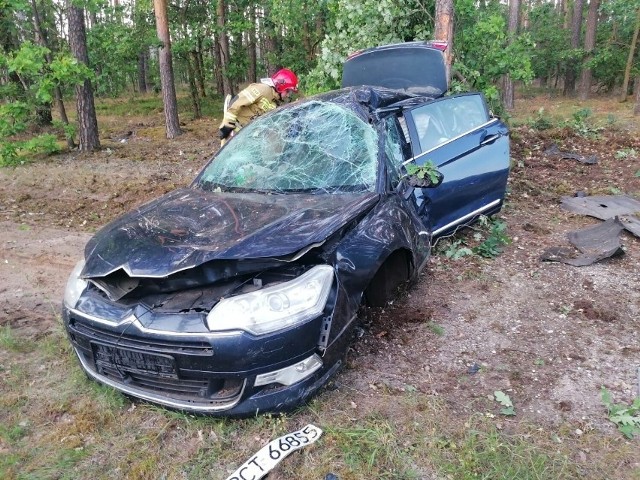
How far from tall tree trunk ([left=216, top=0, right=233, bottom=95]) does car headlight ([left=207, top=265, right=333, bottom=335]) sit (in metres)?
12.4

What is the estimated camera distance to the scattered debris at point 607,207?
567 cm

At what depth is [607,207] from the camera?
6039 mm

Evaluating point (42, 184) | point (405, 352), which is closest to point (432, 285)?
point (405, 352)

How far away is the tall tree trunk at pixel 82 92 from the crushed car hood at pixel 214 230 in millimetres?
8311

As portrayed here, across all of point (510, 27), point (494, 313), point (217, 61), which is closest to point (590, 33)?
point (510, 27)

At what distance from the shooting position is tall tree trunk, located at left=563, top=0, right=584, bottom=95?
2161cm

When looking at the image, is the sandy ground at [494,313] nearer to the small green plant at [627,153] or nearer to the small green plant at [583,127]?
the small green plant at [627,153]

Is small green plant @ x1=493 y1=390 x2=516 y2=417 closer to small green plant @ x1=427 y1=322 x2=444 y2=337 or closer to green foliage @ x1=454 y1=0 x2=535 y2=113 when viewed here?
small green plant @ x1=427 y1=322 x2=444 y2=337

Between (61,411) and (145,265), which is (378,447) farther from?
(61,411)

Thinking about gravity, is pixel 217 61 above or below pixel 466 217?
above

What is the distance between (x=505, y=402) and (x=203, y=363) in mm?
1692

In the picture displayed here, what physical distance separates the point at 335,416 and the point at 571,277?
2747mm

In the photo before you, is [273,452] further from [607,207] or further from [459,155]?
[607,207]

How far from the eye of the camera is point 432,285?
13.8ft
